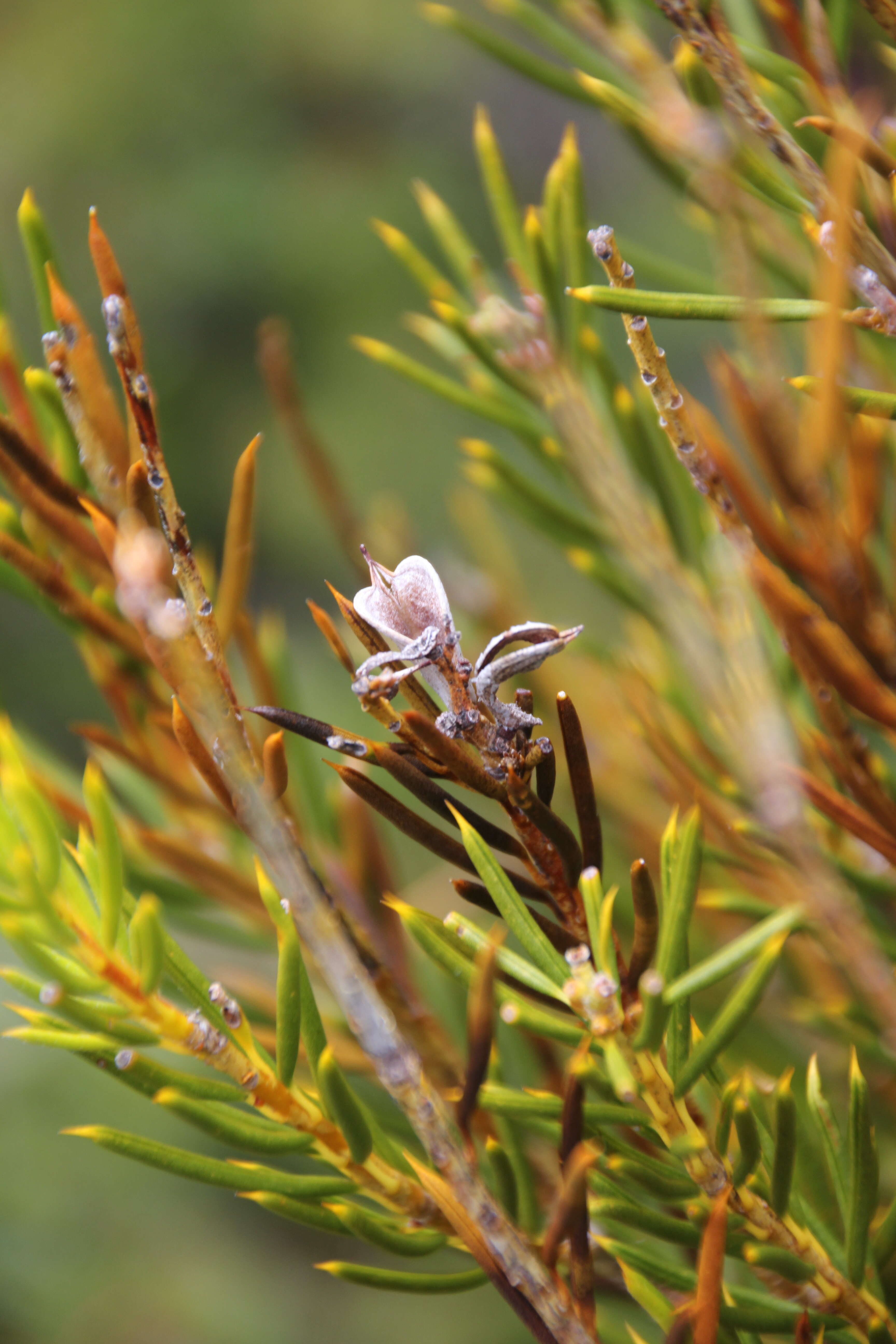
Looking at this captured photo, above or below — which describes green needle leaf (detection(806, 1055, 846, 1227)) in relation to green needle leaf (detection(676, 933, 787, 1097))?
below

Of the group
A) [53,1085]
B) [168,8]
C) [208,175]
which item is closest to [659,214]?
[208,175]

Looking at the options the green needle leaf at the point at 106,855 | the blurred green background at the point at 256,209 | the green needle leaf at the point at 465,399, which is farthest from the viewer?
the blurred green background at the point at 256,209

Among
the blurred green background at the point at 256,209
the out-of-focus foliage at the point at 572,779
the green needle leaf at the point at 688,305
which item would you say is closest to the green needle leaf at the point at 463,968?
the out-of-focus foliage at the point at 572,779

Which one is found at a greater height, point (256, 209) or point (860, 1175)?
point (256, 209)

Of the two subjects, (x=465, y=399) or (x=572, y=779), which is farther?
(x=465, y=399)

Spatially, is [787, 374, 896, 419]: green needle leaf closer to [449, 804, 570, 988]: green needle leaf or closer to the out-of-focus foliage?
the out-of-focus foliage

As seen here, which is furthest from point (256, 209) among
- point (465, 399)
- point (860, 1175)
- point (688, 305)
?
point (860, 1175)

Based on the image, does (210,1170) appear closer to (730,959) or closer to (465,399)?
(730,959)

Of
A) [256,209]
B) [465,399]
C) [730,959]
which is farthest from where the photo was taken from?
[256,209]

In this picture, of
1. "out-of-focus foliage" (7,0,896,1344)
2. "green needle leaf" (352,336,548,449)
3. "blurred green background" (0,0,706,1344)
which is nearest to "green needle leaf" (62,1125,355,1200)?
"out-of-focus foliage" (7,0,896,1344)

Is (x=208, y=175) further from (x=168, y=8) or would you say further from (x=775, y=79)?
(x=775, y=79)

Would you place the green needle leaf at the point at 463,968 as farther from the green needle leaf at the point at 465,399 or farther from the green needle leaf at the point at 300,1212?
the green needle leaf at the point at 465,399
